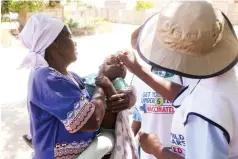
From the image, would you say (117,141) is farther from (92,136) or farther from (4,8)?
(4,8)

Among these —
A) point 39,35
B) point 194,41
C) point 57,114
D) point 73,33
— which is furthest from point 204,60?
point 73,33

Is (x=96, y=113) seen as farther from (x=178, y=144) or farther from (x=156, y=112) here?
(x=156, y=112)

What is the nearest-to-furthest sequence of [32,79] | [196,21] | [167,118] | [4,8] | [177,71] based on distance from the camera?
[196,21] < [177,71] < [32,79] < [167,118] < [4,8]

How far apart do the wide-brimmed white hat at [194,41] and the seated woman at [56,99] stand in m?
0.44

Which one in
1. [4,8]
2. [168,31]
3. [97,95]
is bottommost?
[4,8]

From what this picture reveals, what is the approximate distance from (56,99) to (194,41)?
0.69 m

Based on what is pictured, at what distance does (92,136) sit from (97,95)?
225 millimetres

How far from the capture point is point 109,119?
1773 millimetres

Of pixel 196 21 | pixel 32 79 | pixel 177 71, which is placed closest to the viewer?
pixel 196 21

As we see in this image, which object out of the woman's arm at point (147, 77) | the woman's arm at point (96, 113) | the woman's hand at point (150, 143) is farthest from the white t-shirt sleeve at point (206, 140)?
the woman's arm at point (147, 77)

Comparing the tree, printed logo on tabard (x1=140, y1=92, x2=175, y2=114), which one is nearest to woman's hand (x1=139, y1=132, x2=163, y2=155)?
printed logo on tabard (x1=140, y1=92, x2=175, y2=114)

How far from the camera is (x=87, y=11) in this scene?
2527cm

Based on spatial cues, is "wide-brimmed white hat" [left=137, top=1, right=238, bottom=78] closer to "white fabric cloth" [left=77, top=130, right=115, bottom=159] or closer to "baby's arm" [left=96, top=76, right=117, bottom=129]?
"baby's arm" [left=96, top=76, right=117, bottom=129]

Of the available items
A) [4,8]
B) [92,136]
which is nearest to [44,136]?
[92,136]
